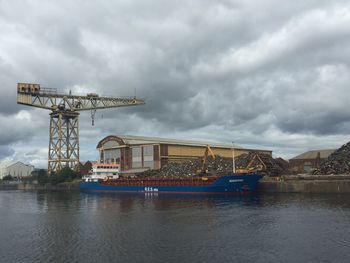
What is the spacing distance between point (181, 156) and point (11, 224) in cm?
5769

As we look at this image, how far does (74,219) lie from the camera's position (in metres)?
29.4

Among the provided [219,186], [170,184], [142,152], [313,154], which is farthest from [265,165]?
[313,154]

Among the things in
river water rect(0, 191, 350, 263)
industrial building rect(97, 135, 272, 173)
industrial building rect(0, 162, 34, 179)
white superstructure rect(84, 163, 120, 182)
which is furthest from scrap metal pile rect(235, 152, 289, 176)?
industrial building rect(0, 162, 34, 179)

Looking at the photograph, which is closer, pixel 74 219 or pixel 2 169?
pixel 74 219

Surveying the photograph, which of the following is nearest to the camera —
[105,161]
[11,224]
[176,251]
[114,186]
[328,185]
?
[176,251]

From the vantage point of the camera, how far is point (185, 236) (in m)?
20.9

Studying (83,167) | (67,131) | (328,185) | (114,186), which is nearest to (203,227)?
(328,185)

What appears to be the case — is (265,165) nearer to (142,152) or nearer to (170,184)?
(170,184)

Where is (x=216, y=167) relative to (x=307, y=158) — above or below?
below

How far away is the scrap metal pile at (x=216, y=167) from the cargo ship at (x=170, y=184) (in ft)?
19.0

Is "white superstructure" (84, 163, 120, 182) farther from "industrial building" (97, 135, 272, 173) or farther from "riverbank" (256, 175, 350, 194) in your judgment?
"riverbank" (256, 175, 350, 194)

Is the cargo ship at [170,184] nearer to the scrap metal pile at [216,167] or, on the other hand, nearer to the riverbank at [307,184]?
the riverbank at [307,184]

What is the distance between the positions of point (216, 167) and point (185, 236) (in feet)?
148

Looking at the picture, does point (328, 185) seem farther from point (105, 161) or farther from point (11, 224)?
point (105, 161)
